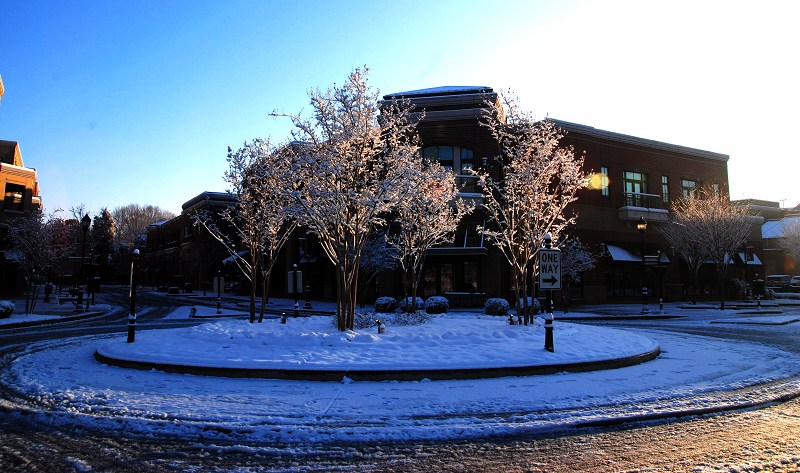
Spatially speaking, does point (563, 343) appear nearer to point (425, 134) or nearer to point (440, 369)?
point (440, 369)

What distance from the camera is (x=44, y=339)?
14.9 metres

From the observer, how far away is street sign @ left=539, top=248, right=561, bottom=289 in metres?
11.3

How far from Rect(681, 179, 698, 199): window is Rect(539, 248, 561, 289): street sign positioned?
34299 millimetres

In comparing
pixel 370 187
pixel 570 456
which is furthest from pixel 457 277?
pixel 570 456

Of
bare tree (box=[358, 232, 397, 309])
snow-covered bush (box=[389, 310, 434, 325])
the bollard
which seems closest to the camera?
the bollard

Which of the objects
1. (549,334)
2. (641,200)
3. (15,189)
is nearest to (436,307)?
(549,334)

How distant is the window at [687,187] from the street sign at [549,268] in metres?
34.3

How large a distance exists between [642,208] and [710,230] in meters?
5.20

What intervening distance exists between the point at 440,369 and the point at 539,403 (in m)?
2.02

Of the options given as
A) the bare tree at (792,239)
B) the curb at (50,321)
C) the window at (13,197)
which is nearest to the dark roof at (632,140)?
the bare tree at (792,239)

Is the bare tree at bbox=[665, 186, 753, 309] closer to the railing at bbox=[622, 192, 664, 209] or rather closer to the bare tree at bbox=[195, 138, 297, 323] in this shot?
the railing at bbox=[622, 192, 664, 209]

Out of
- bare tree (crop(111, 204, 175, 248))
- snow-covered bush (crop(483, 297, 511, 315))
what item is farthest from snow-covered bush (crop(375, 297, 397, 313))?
bare tree (crop(111, 204, 175, 248))

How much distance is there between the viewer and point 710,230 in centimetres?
3256

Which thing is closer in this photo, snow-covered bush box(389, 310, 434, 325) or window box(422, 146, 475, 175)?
snow-covered bush box(389, 310, 434, 325)
